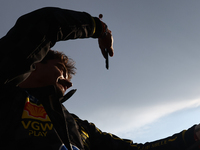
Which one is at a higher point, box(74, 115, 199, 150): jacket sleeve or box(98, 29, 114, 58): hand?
box(98, 29, 114, 58): hand

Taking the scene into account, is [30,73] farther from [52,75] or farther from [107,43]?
[52,75]

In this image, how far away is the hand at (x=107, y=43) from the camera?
1.88m

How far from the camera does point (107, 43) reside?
1928 mm

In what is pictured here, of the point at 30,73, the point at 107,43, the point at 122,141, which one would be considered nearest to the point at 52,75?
the point at 107,43

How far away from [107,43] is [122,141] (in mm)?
1505

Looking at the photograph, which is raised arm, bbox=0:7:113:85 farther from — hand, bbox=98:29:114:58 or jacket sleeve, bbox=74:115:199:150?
jacket sleeve, bbox=74:115:199:150

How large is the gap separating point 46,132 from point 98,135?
3.97ft

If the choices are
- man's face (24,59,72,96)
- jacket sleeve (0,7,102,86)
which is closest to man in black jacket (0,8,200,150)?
jacket sleeve (0,7,102,86)

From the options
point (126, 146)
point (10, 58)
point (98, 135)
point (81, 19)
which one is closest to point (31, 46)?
point (10, 58)

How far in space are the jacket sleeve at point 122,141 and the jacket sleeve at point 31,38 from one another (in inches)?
54.0

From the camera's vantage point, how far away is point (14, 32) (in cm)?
121

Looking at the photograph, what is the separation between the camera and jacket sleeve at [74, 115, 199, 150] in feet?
7.77

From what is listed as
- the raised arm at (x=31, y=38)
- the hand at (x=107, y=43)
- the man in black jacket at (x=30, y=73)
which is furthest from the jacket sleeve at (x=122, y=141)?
the raised arm at (x=31, y=38)

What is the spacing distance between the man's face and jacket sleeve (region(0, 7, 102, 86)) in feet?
3.38
